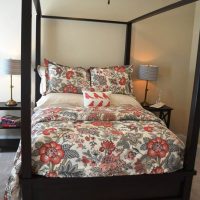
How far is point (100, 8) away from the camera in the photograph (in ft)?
11.1

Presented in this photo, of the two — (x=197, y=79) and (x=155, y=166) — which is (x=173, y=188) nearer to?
(x=155, y=166)

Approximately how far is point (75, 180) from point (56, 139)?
1.05 feet

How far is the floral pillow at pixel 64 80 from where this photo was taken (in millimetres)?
2996

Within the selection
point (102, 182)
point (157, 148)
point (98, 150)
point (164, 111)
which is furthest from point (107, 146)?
point (164, 111)

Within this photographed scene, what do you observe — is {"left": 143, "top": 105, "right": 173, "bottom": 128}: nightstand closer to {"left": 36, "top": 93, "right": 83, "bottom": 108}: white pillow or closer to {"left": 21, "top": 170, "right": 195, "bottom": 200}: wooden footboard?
{"left": 36, "top": 93, "right": 83, "bottom": 108}: white pillow

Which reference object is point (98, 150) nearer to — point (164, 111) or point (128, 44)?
point (164, 111)

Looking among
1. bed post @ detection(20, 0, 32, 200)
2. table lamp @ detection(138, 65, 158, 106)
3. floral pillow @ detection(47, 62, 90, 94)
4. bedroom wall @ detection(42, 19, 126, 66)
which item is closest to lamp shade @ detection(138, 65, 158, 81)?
table lamp @ detection(138, 65, 158, 106)

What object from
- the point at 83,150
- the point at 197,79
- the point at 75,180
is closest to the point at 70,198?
the point at 75,180

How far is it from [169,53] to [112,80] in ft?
3.65

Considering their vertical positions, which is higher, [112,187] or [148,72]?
[148,72]

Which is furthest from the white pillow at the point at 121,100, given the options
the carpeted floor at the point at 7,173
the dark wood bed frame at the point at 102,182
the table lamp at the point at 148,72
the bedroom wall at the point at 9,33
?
the bedroom wall at the point at 9,33

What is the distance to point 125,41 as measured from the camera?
A: 3.52 metres

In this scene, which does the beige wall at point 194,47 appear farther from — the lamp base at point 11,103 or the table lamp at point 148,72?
the lamp base at point 11,103

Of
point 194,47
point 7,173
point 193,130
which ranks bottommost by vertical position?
point 7,173
